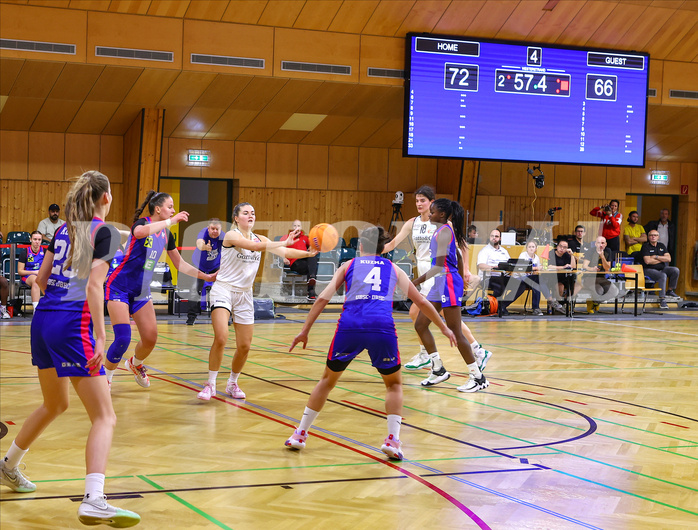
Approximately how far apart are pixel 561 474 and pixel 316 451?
4.98 feet

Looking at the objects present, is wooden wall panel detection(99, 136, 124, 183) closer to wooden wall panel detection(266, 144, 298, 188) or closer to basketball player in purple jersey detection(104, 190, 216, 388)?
wooden wall panel detection(266, 144, 298, 188)

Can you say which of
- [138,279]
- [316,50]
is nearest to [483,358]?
[138,279]

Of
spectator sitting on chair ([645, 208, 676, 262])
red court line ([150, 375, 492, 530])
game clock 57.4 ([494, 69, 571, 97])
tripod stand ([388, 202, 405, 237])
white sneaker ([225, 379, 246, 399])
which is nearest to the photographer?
red court line ([150, 375, 492, 530])

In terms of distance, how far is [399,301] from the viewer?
15.7 m

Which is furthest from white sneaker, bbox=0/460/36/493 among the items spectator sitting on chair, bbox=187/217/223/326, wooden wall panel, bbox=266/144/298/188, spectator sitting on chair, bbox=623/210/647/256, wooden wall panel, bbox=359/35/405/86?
spectator sitting on chair, bbox=623/210/647/256

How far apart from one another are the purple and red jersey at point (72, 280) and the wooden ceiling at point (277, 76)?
11242 millimetres

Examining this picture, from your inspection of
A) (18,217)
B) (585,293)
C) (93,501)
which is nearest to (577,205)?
(585,293)

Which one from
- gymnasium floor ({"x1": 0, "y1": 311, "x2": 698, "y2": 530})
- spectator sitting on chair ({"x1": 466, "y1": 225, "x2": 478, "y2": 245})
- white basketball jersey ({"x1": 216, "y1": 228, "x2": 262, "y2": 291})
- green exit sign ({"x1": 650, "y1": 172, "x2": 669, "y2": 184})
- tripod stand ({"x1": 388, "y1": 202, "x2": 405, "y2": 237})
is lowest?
gymnasium floor ({"x1": 0, "y1": 311, "x2": 698, "y2": 530})

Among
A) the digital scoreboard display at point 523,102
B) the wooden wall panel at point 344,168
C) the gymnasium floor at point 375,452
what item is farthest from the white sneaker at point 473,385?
the wooden wall panel at point 344,168

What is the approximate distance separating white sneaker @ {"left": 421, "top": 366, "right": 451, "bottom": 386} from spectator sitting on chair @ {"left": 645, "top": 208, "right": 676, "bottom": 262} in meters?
14.0

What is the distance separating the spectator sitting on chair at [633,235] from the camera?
19.5 m

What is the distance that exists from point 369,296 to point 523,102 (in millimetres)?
11713

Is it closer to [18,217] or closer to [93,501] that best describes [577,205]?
[18,217]

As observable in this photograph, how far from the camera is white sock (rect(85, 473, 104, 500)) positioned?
3.55 m
